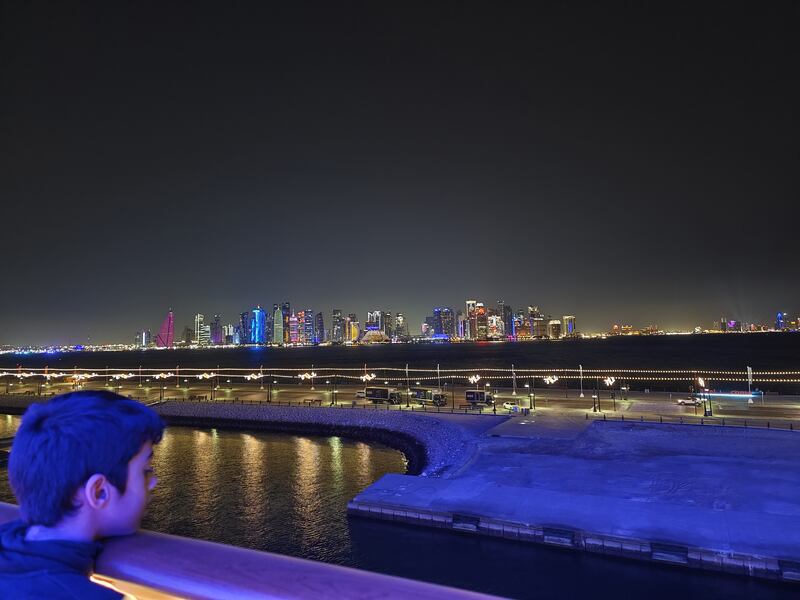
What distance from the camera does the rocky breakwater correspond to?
35031 mm

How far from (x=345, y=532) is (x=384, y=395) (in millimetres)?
30027

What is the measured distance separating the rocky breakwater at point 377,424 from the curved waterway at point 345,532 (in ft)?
6.82

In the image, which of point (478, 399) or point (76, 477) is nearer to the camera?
point (76, 477)

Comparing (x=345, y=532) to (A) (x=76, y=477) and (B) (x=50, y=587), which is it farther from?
(B) (x=50, y=587)

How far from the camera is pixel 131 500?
1.65 m

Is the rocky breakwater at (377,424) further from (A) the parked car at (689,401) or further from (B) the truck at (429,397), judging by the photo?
(A) the parked car at (689,401)

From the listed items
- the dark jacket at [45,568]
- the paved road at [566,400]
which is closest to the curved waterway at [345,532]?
the paved road at [566,400]

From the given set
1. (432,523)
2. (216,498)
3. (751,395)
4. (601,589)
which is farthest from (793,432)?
(216,498)

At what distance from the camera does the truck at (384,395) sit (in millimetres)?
53562

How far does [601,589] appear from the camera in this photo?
17.9m

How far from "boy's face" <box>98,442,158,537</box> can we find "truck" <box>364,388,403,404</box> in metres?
52.5

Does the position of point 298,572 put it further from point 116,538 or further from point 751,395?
point 751,395

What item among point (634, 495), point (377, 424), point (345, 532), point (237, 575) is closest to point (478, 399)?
point (377, 424)

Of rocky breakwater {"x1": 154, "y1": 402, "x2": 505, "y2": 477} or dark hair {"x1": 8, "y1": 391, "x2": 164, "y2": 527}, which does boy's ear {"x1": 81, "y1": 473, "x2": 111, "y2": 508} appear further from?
rocky breakwater {"x1": 154, "y1": 402, "x2": 505, "y2": 477}
